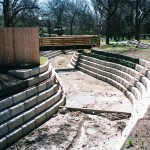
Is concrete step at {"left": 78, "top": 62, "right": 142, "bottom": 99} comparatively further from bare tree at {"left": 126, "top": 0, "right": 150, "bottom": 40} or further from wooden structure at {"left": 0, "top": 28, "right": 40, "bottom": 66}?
bare tree at {"left": 126, "top": 0, "right": 150, "bottom": 40}

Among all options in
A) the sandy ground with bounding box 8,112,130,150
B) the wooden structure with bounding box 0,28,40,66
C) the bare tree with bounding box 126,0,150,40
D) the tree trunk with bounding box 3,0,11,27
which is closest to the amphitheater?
the sandy ground with bounding box 8,112,130,150

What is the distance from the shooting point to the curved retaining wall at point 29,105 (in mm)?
9312

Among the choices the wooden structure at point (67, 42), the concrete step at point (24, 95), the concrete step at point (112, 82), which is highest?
the wooden structure at point (67, 42)

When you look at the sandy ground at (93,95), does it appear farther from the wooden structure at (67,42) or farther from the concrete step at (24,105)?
the wooden structure at (67,42)

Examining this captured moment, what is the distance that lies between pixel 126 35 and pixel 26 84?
1845 inches

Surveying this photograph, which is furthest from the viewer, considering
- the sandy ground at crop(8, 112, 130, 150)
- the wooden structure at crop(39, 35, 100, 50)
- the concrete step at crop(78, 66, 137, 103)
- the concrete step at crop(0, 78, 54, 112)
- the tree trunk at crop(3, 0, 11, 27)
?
the tree trunk at crop(3, 0, 11, 27)

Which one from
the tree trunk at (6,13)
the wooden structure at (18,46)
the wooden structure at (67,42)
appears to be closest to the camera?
the wooden structure at (18,46)

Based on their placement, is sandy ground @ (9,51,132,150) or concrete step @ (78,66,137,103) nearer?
sandy ground @ (9,51,132,150)

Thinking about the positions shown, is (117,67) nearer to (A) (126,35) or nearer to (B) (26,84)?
(B) (26,84)

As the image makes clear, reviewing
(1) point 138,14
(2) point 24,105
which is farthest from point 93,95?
(1) point 138,14

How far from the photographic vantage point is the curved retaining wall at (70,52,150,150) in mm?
11156

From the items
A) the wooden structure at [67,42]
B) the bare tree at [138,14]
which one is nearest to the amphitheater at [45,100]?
the wooden structure at [67,42]

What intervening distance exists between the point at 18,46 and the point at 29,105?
338cm

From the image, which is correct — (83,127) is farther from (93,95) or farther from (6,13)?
(6,13)
